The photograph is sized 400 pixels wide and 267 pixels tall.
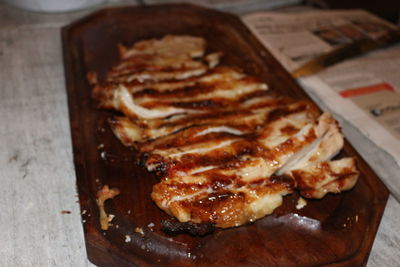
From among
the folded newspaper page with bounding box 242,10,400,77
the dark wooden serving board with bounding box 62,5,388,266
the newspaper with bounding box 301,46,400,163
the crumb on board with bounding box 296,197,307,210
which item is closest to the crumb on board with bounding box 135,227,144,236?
the dark wooden serving board with bounding box 62,5,388,266

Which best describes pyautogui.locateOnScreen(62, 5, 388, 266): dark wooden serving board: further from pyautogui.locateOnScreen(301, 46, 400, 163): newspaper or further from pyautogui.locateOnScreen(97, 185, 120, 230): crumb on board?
pyautogui.locateOnScreen(301, 46, 400, 163): newspaper

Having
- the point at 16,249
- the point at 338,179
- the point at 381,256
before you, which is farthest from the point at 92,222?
the point at 381,256

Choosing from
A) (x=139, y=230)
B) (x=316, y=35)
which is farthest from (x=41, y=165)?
(x=316, y=35)

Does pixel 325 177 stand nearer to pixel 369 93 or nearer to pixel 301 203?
pixel 301 203

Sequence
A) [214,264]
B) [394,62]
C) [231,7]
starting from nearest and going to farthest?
[214,264], [394,62], [231,7]

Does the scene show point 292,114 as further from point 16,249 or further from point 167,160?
point 16,249

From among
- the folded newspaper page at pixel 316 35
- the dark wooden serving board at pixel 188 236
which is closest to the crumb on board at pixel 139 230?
the dark wooden serving board at pixel 188 236
